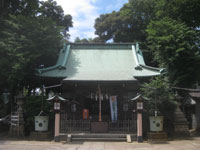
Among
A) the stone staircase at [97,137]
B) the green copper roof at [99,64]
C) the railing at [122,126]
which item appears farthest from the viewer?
the green copper roof at [99,64]

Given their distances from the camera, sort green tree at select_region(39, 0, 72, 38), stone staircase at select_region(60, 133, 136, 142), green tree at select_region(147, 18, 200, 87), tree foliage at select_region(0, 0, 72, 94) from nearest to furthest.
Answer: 1. stone staircase at select_region(60, 133, 136, 142)
2. tree foliage at select_region(0, 0, 72, 94)
3. green tree at select_region(147, 18, 200, 87)
4. green tree at select_region(39, 0, 72, 38)

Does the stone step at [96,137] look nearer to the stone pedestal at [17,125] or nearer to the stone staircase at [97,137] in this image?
the stone staircase at [97,137]

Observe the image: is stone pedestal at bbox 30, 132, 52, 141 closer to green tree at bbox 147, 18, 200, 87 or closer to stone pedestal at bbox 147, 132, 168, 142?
stone pedestal at bbox 147, 132, 168, 142

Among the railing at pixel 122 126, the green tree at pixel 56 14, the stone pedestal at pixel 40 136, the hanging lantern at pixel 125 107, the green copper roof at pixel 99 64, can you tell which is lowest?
the stone pedestal at pixel 40 136

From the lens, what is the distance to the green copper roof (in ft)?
47.1

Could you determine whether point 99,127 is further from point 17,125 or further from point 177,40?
point 177,40

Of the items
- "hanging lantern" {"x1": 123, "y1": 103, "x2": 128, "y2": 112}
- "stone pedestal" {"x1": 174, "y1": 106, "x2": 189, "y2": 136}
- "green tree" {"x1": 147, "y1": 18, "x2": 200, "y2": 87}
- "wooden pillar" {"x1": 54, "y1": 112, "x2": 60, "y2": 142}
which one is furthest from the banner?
"green tree" {"x1": 147, "y1": 18, "x2": 200, "y2": 87}

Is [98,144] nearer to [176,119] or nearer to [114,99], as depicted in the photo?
[114,99]

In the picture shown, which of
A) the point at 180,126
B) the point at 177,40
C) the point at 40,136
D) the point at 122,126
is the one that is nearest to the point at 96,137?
the point at 122,126

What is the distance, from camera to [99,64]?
16828 mm

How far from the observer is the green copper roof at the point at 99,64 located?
1436 centimetres

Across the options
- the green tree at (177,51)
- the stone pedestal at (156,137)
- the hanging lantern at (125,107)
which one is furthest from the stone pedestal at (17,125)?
the green tree at (177,51)

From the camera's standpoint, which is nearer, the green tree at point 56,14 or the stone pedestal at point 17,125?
the stone pedestal at point 17,125

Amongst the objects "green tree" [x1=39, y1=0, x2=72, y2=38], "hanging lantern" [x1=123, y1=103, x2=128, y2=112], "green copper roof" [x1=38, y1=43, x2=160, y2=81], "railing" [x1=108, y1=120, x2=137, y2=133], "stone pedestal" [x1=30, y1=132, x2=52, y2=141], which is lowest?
"stone pedestal" [x1=30, y1=132, x2=52, y2=141]
